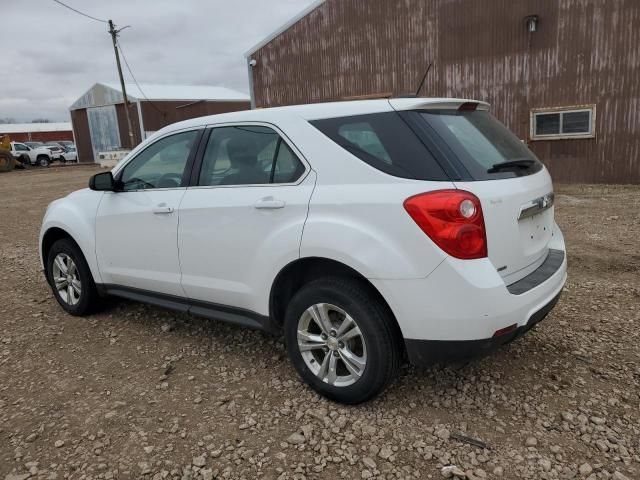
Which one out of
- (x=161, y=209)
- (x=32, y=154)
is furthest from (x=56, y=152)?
(x=161, y=209)

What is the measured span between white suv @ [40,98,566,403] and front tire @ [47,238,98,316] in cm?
94

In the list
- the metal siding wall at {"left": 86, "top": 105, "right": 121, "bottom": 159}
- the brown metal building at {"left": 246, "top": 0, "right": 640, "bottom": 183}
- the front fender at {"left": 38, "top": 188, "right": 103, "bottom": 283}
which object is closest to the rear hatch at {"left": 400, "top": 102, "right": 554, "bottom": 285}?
the front fender at {"left": 38, "top": 188, "right": 103, "bottom": 283}

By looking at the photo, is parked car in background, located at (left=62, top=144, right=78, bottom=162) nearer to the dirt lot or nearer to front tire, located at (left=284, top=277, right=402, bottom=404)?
the dirt lot

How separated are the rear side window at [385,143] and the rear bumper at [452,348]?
82 centimetres

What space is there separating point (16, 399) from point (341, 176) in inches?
98.4

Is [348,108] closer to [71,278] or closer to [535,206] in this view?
[535,206]

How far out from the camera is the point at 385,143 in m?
2.72

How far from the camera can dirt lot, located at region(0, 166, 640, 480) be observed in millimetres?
2510

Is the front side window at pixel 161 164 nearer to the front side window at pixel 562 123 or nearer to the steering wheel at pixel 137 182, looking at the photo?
the steering wheel at pixel 137 182

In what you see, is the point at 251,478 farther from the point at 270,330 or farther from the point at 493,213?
the point at 493,213

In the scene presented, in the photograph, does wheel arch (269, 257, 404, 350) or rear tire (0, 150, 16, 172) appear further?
rear tire (0, 150, 16, 172)

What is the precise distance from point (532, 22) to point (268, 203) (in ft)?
36.4

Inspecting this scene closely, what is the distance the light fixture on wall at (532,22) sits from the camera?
38.1 feet

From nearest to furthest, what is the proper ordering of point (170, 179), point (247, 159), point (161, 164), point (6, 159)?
point (247, 159) < point (170, 179) < point (161, 164) < point (6, 159)
